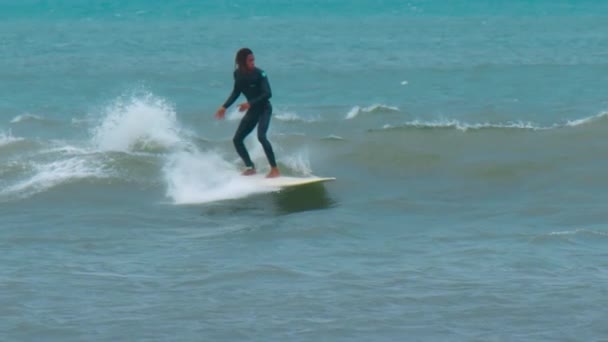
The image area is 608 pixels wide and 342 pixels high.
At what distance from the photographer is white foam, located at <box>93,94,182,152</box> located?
16.3 metres

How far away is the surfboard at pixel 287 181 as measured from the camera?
13.6 m

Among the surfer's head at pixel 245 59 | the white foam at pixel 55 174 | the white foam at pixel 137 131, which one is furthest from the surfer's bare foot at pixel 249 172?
the white foam at pixel 137 131

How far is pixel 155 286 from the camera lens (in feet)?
31.6

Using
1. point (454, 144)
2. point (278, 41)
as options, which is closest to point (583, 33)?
point (278, 41)

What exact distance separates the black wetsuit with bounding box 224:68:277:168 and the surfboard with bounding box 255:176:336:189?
192 millimetres

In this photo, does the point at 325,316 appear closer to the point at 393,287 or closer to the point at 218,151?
the point at 393,287

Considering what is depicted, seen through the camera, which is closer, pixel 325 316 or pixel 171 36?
pixel 325 316

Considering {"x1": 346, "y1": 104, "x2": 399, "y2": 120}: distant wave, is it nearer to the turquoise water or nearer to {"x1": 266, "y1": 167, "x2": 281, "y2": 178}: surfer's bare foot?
the turquoise water

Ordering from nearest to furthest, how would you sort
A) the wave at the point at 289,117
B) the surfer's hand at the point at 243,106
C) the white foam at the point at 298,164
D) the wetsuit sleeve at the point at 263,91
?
1. the surfer's hand at the point at 243,106
2. the wetsuit sleeve at the point at 263,91
3. the white foam at the point at 298,164
4. the wave at the point at 289,117

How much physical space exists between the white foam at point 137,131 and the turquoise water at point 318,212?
0.11 feet

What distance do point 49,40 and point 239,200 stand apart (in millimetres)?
31990

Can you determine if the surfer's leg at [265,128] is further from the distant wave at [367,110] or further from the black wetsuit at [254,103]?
the distant wave at [367,110]

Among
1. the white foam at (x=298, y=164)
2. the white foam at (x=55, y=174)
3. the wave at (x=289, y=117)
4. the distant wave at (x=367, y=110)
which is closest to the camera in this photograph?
the white foam at (x=55, y=174)

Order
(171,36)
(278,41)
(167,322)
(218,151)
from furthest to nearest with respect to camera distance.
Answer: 1. (171,36)
2. (278,41)
3. (218,151)
4. (167,322)
